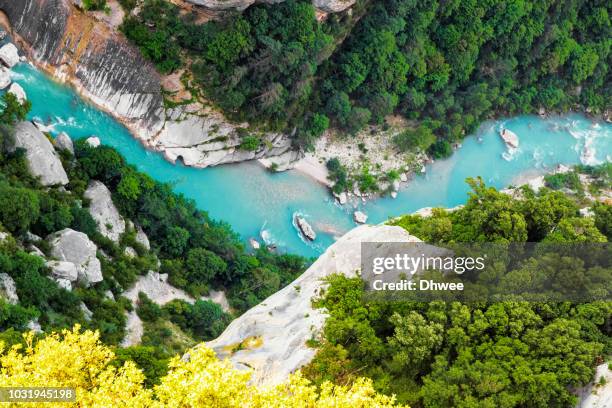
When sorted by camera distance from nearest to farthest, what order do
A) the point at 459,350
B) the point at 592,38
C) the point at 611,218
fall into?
the point at 459,350 < the point at 611,218 < the point at 592,38

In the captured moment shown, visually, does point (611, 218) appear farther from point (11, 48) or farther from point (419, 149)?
point (11, 48)

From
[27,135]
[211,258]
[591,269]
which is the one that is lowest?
[211,258]

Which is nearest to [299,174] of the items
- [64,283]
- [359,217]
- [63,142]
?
[359,217]

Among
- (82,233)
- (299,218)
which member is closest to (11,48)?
(82,233)

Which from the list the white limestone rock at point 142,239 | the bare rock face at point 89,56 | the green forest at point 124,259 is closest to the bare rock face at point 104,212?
the green forest at point 124,259

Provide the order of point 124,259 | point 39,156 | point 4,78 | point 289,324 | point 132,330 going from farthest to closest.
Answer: point 4,78 < point 124,259 < point 39,156 < point 132,330 < point 289,324

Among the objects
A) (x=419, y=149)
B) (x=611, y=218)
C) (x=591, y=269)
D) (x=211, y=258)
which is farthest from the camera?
(x=419, y=149)

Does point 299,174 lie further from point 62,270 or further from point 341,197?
point 62,270

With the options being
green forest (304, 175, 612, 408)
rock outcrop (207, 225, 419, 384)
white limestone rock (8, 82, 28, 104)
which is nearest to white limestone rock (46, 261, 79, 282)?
rock outcrop (207, 225, 419, 384)
